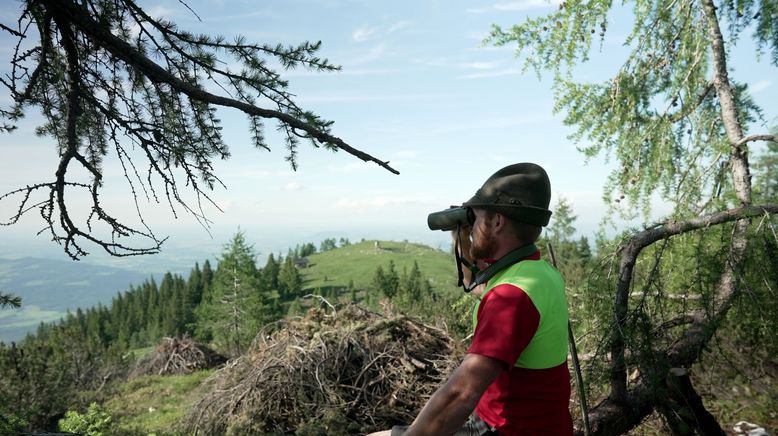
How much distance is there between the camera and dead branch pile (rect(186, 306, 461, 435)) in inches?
258

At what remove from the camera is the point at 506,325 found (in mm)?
1659

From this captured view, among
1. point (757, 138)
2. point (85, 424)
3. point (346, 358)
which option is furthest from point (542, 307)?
point (85, 424)

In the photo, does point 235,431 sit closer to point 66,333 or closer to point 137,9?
point 137,9

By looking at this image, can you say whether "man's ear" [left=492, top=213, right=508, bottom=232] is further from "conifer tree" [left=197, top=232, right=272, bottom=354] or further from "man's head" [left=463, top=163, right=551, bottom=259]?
"conifer tree" [left=197, top=232, right=272, bottom=354]

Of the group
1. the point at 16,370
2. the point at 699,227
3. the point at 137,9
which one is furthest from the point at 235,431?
the point at 16,370

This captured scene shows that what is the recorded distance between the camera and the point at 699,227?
352cm

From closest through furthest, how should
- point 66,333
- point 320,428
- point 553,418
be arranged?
point 553,418 → point 320,428 → point 66,333

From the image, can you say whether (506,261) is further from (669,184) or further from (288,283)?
(288,283)

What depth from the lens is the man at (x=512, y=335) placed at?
1.64 meters

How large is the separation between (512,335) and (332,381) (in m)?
5.81

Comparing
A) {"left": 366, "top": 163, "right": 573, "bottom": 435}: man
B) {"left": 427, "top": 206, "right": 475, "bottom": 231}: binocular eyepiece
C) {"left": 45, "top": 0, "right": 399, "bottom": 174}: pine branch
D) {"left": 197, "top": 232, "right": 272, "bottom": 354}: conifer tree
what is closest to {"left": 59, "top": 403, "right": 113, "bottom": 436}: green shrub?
{"left": 45, "top": 0, "right": 399, "bottom": 174}: pine branch

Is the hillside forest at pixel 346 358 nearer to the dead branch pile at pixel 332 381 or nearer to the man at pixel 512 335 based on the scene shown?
the dead branch pile at pixel 332 381

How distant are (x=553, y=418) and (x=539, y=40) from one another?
430 centimetres

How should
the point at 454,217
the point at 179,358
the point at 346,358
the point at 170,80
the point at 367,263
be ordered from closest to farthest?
the point at 454,217 < the point at 170,80 < the point at 346,358 < the point at 179,358 < the point at 367,263
